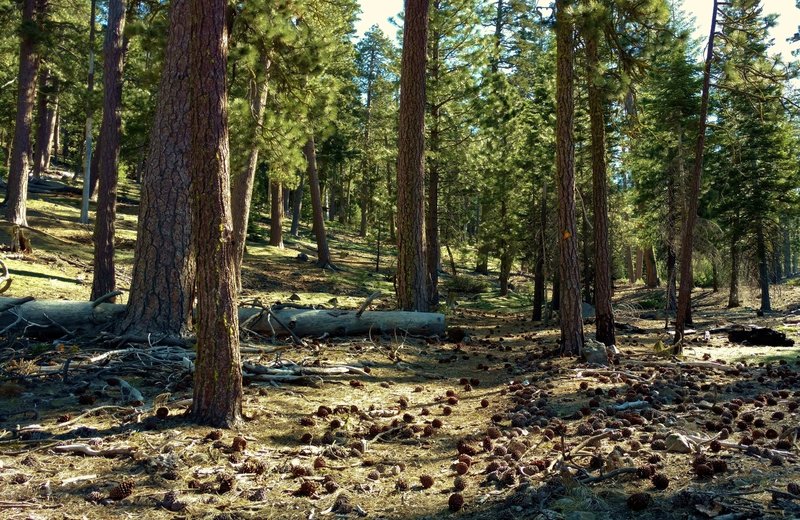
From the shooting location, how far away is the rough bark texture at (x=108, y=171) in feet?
40.7

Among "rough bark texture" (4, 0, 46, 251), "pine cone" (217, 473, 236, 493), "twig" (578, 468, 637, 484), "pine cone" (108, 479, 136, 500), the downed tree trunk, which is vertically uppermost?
"rough bark texture" (4, 0, 46, 251)

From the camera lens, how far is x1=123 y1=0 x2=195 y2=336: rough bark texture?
316 inches

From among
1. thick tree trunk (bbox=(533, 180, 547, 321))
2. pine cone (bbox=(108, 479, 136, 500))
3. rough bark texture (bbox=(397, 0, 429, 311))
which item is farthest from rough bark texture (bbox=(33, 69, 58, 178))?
pine cone (bbox=(108, 479, 136, 500))

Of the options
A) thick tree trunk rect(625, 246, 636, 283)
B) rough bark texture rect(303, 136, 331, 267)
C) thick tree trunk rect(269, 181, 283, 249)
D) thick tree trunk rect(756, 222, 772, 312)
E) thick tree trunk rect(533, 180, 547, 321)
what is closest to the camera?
thick tree trunk rect(533, 180, 547, 321)

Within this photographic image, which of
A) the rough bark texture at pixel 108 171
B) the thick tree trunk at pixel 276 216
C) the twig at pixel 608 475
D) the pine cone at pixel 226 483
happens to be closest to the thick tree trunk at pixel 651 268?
the thick tree trunk at pixel 276 216

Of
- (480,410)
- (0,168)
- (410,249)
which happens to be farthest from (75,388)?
(0,168)

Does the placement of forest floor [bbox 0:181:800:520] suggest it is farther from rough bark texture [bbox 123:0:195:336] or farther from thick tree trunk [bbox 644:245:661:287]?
thick tree trunk [bbox 644:245:661:287]

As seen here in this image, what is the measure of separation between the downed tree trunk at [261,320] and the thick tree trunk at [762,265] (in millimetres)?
21112

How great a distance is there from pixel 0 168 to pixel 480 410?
121 ft

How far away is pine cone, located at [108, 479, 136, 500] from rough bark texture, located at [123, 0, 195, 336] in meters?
4.29

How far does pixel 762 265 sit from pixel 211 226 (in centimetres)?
2819

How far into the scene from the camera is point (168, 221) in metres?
8.12

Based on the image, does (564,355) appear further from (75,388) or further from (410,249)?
(75,388)

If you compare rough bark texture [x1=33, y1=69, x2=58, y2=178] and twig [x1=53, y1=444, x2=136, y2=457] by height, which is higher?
rough bark texture [x1=33, y1=69, x2=58, y2=178]
